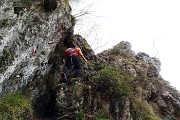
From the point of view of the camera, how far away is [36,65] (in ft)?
46.6

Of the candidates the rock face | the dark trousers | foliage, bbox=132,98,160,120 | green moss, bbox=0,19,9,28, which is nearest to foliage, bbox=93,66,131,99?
the rock face

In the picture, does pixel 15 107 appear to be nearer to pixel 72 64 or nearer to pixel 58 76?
pixel 58 76

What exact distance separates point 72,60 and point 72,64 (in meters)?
0.19

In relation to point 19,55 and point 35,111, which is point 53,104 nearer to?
point 35,111

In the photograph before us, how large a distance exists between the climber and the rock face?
0.40 m

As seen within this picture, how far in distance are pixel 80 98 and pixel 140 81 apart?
4.24 meters

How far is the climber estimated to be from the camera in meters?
15.2

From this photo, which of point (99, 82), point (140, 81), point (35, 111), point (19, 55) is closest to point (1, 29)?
point (19, 55)

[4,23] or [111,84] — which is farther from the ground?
[4,23]

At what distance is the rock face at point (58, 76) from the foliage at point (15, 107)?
0.31 metres

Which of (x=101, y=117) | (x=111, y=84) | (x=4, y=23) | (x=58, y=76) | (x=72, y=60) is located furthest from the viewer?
(x=58, y=76)

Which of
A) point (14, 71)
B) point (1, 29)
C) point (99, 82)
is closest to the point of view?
point (1, 29)

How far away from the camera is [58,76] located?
1568 centimetres

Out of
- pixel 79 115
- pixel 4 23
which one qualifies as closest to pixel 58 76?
pixel 79 115
